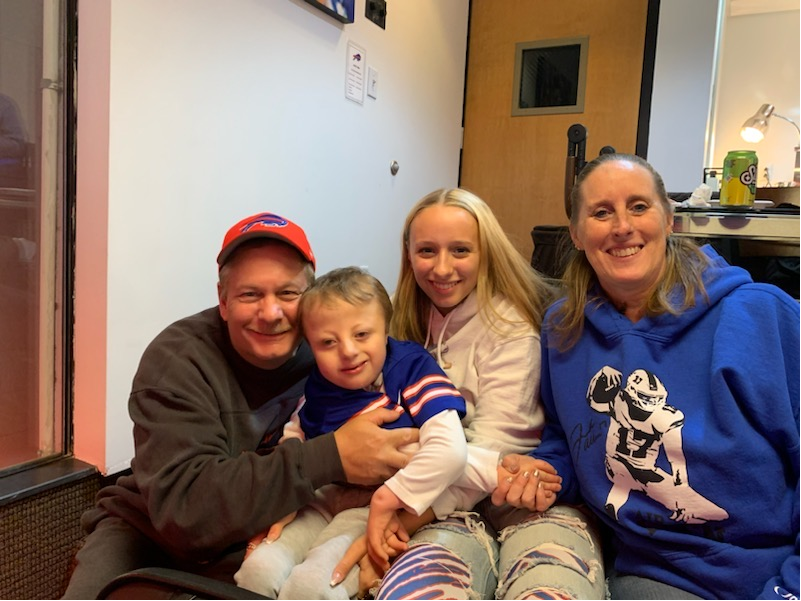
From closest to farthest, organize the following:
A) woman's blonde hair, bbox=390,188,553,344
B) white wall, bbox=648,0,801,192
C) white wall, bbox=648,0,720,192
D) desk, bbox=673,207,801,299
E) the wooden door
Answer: desk, bbox=673,207,801,299, woman's blonde hair, bbox=390,188,553,344, white wall, bbox=648,0,801,192, the wooden door, white wall, bbox=648,0,720,192

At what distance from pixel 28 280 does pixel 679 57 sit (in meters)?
2.79

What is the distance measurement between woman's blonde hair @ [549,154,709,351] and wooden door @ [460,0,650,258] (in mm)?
1351

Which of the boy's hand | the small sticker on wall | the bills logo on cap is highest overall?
the small sticker on wall

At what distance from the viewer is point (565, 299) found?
1138mm

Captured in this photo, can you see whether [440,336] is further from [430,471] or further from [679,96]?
[679,96]

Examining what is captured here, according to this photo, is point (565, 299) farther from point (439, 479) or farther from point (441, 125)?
point (441, 125)

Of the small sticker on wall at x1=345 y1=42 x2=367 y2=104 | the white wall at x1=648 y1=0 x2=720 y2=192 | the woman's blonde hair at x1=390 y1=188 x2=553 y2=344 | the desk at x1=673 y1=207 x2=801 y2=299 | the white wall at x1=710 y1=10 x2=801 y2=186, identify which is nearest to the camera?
the white wall at x1=710 y1=10 x2=801 y2=186

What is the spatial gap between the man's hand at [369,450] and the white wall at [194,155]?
81 cm

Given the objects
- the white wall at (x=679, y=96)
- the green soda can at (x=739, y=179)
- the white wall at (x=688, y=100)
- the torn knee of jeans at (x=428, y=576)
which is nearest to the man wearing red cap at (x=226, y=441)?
the torn knee of jeans at (x=428, y=576)

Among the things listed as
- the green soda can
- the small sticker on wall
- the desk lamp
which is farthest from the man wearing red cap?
the small sticker on wall

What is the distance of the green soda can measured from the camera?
1.43 meters

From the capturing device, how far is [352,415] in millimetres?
1039

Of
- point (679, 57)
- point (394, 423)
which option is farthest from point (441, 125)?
point (394, 423)

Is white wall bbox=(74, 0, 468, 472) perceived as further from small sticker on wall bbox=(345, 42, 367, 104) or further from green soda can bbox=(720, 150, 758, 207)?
green soda can bbox=(720, 150, 758, 207)
